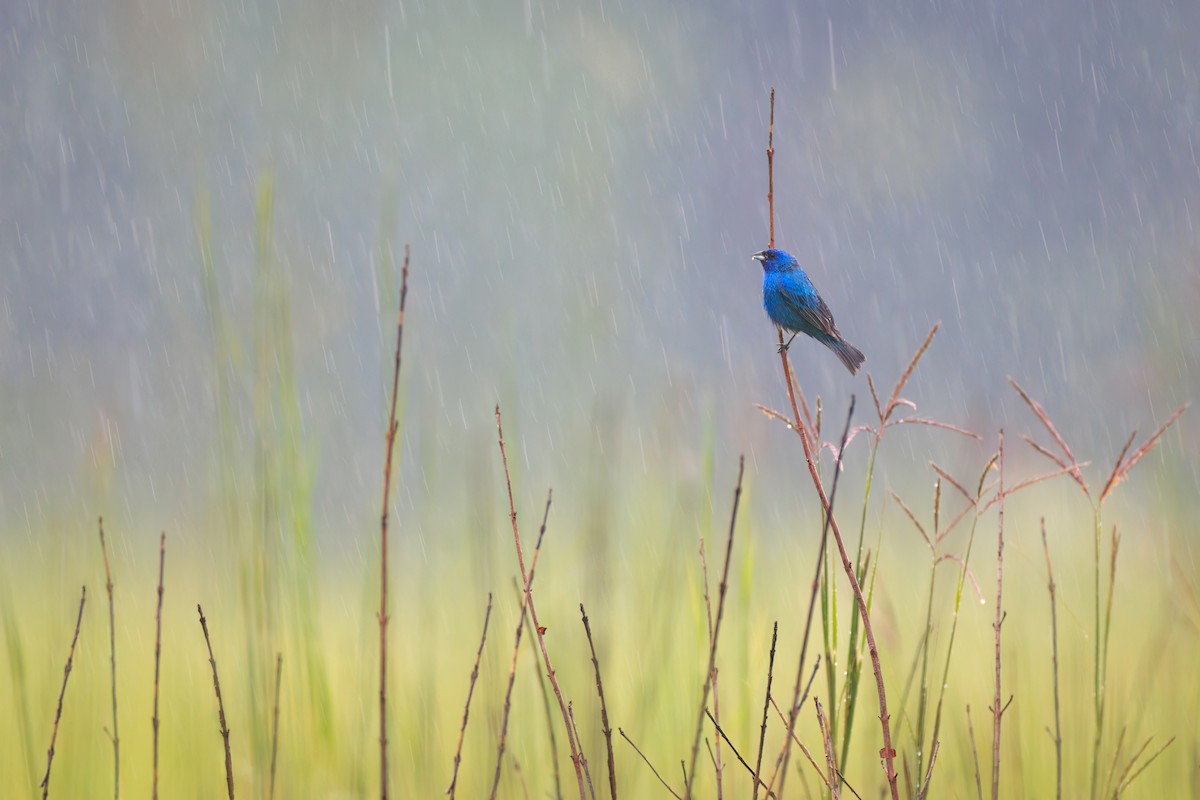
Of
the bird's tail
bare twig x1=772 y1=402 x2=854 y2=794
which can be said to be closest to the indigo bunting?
the bird's tail

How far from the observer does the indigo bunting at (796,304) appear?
214cm

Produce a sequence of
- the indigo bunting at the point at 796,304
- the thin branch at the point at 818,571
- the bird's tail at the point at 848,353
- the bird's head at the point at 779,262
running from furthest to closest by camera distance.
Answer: the bird's head at the point at 779,262 < the indigo bunting at the point at 796,304 < the bird's tail at the point at 848,353 < the thin branch at the point at 818,571

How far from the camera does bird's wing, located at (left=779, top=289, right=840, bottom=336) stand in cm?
215

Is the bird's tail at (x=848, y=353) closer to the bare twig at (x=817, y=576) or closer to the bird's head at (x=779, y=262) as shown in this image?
the bird's head at (x=779, y=262)

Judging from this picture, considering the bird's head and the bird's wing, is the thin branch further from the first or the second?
the bird's head

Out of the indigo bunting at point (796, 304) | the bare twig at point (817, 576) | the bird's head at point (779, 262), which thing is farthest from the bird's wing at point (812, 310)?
the bare twig at point (817, 576)

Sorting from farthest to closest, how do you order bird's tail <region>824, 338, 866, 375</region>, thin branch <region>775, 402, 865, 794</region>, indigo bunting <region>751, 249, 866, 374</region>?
indigo bunting <region>751, 249, 866, 374</region>
bird's tail <region>824, 338, 866, 375</region>
thin branch <region>775, 402, 865, 794</region>

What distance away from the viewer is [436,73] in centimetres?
5738

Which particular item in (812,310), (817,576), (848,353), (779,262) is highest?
(779,262)

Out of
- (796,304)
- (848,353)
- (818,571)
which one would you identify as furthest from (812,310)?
(818,571)

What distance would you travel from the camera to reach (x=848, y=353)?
2.04 m

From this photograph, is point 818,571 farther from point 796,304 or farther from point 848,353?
Result: point 796,304

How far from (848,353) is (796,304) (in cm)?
23

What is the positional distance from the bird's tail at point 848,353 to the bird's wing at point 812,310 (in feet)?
0.07
